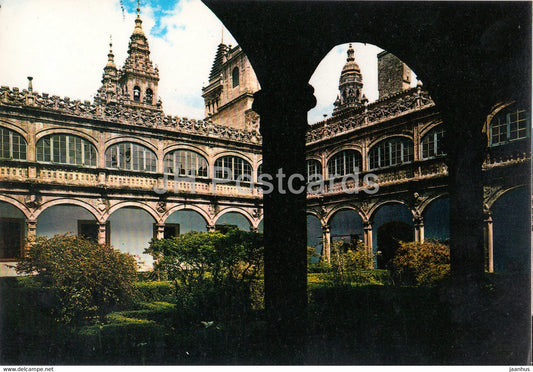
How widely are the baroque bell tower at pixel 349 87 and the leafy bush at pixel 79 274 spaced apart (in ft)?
74.5

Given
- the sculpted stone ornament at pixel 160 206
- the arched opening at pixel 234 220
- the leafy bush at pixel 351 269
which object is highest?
the sculpted stone ornament at pixel 160 206

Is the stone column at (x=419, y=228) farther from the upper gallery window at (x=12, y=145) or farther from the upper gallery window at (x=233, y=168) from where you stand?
the upper gallery window at (x=12, y=145)

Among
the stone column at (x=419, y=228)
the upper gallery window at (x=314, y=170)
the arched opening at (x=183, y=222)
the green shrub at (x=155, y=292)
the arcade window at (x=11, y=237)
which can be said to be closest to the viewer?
the green shrub at (x=155, y=292)

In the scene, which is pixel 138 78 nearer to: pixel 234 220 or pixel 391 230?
pixel 234 220

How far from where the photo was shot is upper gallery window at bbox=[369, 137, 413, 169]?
18.9 metres

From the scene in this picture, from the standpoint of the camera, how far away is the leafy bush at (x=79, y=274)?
6.98 meters

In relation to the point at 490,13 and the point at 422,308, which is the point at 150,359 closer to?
the point at 422,308

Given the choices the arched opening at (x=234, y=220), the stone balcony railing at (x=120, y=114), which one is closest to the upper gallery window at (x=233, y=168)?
the stone balcony railing at (x=120, y=114)

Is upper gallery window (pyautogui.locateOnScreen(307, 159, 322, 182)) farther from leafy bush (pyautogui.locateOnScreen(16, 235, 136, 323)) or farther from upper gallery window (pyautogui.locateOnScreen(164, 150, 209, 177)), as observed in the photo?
leafy bush (pyautogui.locateOnScreen(16, 235, 136, 323))

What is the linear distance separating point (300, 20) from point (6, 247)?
59.9 ft

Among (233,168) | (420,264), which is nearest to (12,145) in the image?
(233,168)

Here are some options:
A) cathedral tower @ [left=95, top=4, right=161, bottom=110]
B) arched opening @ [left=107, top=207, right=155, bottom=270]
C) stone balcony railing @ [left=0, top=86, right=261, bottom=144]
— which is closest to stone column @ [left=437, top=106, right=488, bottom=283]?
arched opening @ [left=107, top=207, right=155, bottom=270]

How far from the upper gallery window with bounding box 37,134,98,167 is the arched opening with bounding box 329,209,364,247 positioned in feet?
43.6

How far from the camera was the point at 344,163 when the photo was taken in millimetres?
22141
